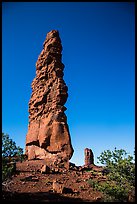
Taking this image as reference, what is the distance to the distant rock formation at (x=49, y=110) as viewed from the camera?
103 ft

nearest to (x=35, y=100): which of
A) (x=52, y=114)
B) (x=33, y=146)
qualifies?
(x=52, y=114)

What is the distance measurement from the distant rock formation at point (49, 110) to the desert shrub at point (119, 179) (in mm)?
14463

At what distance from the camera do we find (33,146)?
3400cm

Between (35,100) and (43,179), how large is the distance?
18493mm

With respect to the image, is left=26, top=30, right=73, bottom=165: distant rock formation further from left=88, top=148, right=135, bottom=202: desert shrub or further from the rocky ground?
left=88, top=148, right=135, bottom=202: desert shrub

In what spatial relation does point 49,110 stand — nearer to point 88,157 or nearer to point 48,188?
point 88,157

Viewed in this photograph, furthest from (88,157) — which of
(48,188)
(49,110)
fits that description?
(48,188)

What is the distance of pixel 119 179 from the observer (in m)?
14.3

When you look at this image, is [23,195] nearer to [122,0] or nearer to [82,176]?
[82,176]

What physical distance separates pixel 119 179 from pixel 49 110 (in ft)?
70.9

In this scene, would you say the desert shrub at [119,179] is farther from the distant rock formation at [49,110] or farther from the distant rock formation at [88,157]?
the distant rock formation at [88,157]

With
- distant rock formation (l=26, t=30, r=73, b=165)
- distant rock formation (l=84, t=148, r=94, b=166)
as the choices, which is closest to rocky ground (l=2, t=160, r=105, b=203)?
distant rock formation (l=26, t=30, r=73, b=165)

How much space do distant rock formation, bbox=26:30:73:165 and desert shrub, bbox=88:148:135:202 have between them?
1446 cm

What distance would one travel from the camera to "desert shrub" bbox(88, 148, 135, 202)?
13211 mm
